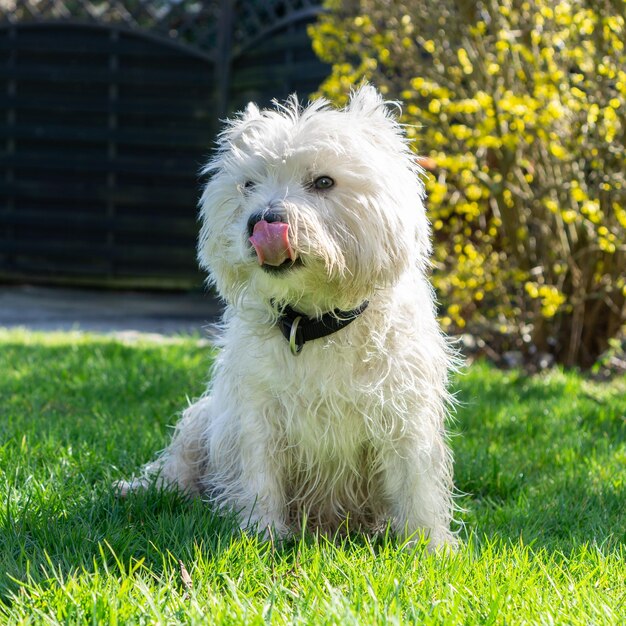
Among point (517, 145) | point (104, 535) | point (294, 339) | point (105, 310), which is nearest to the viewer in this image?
point (104, 535)

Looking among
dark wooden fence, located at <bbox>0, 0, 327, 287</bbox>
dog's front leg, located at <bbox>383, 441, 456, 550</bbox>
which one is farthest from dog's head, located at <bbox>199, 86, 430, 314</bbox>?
dark wooden fence, located at <bbox>0, 0, 327, 287</bbox>

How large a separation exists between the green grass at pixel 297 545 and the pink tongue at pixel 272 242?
74cm

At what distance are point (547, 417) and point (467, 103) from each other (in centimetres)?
168

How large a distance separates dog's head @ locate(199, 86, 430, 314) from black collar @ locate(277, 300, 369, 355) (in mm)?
34

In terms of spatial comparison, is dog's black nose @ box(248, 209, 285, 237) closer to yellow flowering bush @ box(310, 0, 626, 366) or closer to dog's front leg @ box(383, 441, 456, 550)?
dog's front leg @ box(383, 441, 456, 550)

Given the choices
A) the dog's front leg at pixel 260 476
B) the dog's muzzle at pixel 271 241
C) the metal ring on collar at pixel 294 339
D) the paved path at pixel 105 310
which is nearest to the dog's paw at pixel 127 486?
the dog's front leg at pixel 260 476

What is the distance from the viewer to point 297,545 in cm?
247

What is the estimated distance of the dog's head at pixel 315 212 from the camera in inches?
91.0

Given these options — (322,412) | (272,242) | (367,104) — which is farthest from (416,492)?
(367,104)

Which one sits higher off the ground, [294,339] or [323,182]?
[323,182]

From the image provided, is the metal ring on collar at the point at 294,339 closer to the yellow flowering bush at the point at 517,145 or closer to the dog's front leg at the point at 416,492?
the dog's front leg at the point at 416,492

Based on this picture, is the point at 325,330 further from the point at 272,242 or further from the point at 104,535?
the point at 104,535

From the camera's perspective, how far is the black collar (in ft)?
8.29

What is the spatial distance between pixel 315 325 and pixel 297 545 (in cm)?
61
